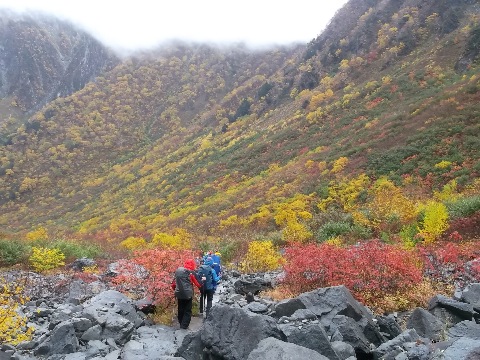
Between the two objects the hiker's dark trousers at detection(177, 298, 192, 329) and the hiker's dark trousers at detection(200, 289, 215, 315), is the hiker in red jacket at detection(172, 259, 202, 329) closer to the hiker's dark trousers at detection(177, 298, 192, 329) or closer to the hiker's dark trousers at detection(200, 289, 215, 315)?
the hiker's dark trousers at detection(177, 298, 192, 329)

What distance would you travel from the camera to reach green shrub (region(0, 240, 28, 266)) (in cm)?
2028

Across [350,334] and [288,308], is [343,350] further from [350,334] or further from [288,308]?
[288,308]

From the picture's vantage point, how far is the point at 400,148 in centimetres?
3903

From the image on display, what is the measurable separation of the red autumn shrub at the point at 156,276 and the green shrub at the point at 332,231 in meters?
11.8

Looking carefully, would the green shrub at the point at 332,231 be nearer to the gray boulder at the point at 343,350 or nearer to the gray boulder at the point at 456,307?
the gray boulder at the point at 456,307

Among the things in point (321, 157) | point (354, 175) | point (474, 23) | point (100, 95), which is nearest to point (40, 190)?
point (100, 95)

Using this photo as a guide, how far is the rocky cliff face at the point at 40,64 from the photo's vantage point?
17162cm

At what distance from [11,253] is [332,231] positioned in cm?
1686

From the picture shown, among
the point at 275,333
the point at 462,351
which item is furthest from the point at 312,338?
the point at 462,351

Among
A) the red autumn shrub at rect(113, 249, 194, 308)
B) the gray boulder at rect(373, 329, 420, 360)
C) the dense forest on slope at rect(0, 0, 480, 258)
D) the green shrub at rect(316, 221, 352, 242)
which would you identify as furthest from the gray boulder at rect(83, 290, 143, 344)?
the green shrub at rect(316, 221, 352, 242)

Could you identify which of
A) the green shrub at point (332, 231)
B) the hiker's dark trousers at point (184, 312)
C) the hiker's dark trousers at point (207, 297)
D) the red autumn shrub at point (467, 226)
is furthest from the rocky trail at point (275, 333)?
the green shrub at point (332, 231)

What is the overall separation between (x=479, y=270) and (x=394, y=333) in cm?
507

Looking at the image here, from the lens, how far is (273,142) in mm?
65188

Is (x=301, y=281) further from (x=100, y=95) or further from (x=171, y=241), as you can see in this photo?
(x=100, y=95)
